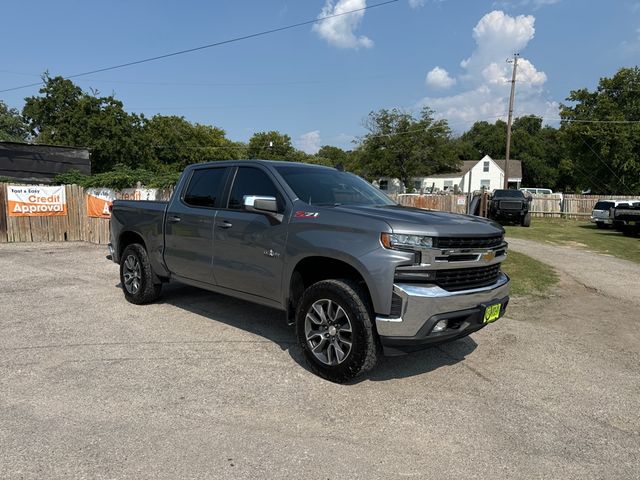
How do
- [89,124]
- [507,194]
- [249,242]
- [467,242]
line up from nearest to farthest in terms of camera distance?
[467,242] → [249,242] → [507,194] → [89,124]

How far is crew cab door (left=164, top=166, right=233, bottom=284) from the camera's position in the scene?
532cm

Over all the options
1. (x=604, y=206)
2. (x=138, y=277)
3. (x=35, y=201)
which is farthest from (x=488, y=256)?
(x=604, y=206)

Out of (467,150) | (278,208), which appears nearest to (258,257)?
(278,208)

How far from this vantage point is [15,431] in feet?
10.4

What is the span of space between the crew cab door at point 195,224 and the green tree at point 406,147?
45.4 m

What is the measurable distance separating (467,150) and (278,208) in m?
Answer: 87.9

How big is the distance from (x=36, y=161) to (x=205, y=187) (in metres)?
14.6

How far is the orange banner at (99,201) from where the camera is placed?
1399cm

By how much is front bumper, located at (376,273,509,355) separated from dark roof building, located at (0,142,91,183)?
17164mm

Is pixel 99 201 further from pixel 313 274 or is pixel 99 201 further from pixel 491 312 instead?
pixel 491 312

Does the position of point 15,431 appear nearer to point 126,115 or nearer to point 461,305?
point 461,305

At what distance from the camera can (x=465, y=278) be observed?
400cm

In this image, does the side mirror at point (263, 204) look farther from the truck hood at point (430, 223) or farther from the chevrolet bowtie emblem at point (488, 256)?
the chevrolet bowtie emblem at point (488, 256)

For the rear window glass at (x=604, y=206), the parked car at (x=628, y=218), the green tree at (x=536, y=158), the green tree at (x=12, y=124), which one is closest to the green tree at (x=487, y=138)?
the green tree at (x=536, y=158)
